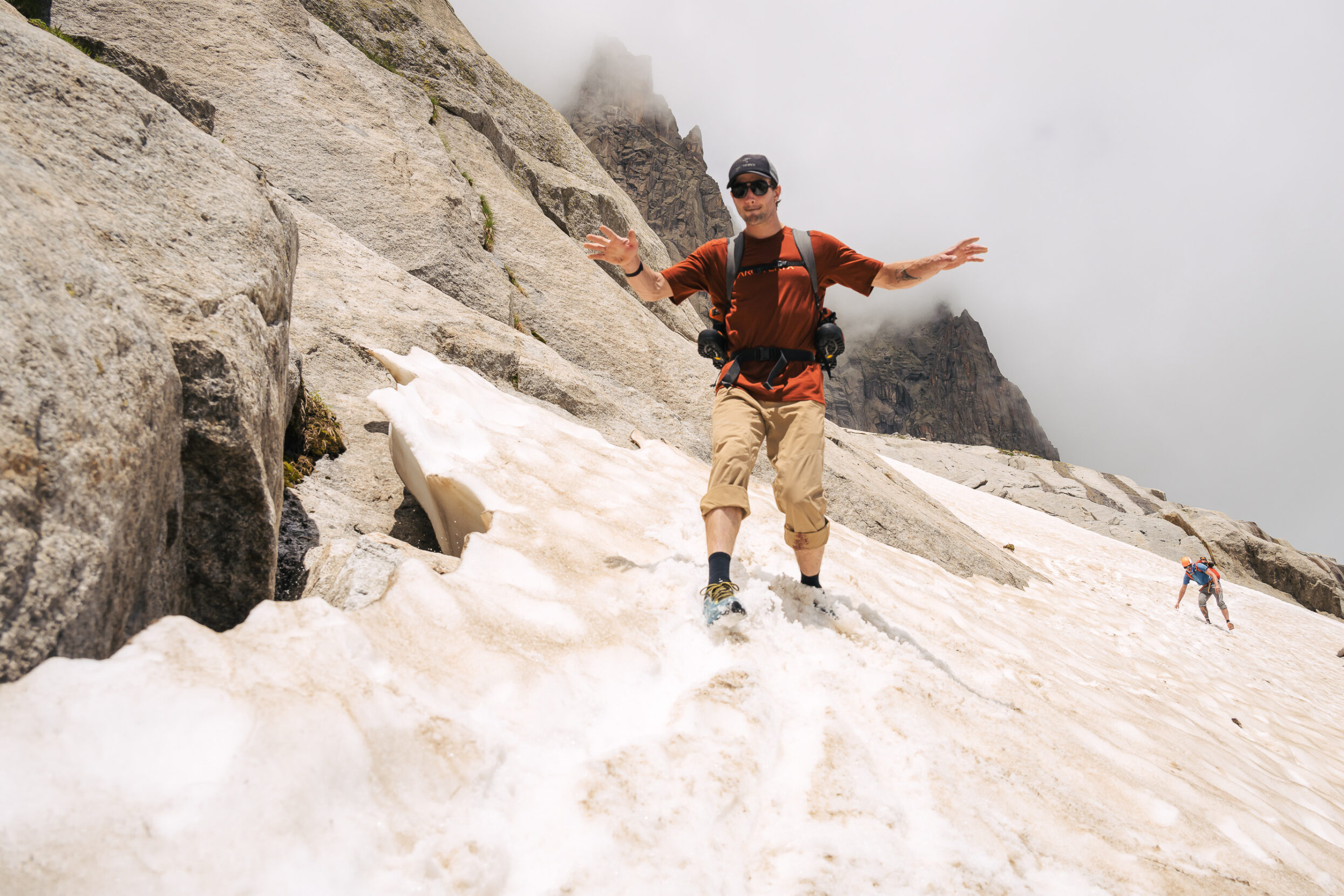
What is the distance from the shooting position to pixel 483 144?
15.6 metres

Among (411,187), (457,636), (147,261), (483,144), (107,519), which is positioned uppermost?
(483,144)

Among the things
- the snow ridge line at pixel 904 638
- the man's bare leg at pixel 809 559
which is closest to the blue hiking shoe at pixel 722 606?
the man's bare leg at pixel 809 559

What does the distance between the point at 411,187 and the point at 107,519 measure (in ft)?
35.3

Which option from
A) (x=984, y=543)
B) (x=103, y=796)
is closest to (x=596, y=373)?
(x=984, y=543)

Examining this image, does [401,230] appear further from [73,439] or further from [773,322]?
[73,439]

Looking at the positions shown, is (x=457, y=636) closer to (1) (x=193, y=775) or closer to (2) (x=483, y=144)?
(1) (x=193, y=775)

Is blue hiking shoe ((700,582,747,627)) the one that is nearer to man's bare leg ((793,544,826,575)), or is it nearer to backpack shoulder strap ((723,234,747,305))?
man's bare leg ((793,544,826,575))

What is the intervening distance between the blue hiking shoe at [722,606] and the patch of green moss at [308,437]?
3.64m

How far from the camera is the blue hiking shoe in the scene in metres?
3.83

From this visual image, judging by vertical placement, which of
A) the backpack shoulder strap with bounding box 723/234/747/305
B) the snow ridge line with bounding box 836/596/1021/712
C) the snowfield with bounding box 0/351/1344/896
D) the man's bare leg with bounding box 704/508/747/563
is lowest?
the snowfield with bounding box 0/351/1344/896

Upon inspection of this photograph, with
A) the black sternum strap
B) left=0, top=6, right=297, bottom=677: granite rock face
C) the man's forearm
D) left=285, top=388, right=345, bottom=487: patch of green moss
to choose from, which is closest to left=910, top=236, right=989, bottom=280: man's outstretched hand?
the man's forearm

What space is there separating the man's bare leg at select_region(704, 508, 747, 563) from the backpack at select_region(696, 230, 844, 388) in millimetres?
1072

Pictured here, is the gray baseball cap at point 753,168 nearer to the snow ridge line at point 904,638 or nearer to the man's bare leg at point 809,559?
the man's bare leg at point 809,559

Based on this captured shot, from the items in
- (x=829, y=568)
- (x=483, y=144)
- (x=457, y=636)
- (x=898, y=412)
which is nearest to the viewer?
(x=457, y=636)
